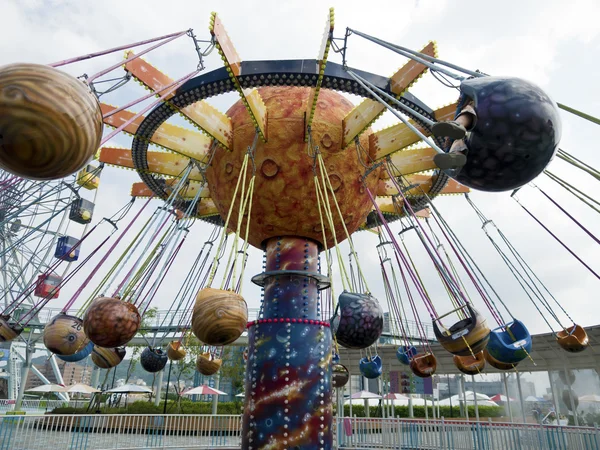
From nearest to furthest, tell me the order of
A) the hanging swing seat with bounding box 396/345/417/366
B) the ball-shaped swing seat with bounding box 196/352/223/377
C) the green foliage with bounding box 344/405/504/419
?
the ball-shaped swing seat with bounding box 196/352/223/377 < the hanging swing seat with bounding box 396/345/417/366 < the green foliage with bounding box 344/405/504/419

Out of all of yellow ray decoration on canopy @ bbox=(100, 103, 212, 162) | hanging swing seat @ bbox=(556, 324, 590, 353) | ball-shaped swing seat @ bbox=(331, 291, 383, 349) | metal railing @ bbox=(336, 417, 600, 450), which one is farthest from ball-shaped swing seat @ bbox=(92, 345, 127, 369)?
hanging swing seat @ bbox=(556, 324, 590, 353)

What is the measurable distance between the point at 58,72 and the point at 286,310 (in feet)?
16.8

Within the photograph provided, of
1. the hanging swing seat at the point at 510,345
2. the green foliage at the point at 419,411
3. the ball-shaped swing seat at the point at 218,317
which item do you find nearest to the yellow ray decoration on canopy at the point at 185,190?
the ball-shaped swing seat at the point at 218,317

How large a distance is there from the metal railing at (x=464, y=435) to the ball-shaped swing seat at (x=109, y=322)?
943 cm

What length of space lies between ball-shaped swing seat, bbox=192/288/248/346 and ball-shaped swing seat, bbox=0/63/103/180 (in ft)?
7.33

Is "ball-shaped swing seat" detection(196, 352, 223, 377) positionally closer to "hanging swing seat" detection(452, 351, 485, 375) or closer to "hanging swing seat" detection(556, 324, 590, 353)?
"hanging swing seat" detection(452, 351, 485, 375)

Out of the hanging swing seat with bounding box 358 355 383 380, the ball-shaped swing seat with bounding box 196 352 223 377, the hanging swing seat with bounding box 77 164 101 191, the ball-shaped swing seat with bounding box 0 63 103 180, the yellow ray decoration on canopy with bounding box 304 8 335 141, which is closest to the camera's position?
the ball-shaped swing seat with bounding box 0 63 103 180

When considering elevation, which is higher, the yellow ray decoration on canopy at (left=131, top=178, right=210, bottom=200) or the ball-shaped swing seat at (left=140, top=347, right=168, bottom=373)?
the yellow ray decoration on canopy at (left=131, top=178, right=210, bottom=200)

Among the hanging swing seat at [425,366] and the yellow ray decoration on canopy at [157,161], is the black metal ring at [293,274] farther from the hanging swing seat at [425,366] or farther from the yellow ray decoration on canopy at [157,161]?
the hanging swing seat at [425,366]

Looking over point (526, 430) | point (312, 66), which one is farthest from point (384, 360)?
point (312, 66)

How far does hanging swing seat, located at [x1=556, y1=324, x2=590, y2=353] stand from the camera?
8062mm

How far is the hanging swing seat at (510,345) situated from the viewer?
6.41 meters

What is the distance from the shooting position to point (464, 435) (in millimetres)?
11086

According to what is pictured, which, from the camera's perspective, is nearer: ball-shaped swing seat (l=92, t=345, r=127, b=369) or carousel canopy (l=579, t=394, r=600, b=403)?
ball-shaped swing seat (l=92, t=345, r=127, b=369)
